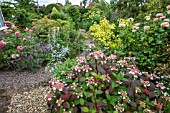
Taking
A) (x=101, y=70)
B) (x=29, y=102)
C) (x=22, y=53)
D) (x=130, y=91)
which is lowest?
(x=29, y=102)

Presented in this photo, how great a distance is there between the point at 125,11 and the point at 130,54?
3228 mm

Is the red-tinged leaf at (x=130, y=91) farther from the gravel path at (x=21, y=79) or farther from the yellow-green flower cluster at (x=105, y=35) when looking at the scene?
the yellow-green flower cluster at (x=105, y=35)

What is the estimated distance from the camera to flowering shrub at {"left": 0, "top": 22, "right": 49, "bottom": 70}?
356 cm

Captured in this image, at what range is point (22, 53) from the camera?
12.0 ft

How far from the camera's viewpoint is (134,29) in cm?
259

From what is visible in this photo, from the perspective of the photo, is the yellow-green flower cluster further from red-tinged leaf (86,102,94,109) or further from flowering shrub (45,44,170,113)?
red-tinged leaf (86,102,94,109)

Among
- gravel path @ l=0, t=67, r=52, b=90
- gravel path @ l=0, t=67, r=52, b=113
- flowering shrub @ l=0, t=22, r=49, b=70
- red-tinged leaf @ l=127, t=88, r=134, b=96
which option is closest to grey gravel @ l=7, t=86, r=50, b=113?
gravel path @ l=0, t=67, r=52, b=113

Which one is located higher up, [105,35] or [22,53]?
[105,35]

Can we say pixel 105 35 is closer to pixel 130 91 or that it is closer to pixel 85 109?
pixel 130 91

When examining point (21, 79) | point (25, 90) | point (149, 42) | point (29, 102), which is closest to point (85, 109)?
A: point (29, 102)

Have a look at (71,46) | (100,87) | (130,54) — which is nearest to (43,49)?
(71,46)

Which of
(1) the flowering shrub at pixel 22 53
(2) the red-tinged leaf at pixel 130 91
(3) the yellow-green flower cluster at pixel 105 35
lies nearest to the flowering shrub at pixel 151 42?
(2) the red-tinged leaf at pixel 130 91

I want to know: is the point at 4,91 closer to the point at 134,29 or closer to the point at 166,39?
the point at 134,29

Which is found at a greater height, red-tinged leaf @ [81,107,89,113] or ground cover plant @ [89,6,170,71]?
ground cover plant @ [89,6,170,71]
